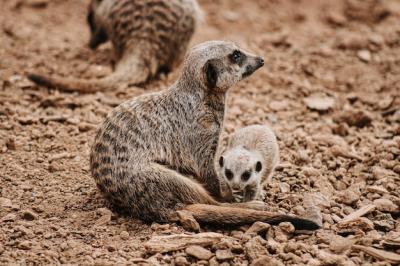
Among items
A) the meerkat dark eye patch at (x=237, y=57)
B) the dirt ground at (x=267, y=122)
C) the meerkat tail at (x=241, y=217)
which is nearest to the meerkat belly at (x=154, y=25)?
the dirt ground at (x=267, y=122)

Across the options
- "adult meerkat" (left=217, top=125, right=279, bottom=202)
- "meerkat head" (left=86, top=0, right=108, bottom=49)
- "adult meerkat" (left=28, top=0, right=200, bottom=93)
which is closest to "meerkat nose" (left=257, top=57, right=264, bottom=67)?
"adult meerkat" (left=217, top=125, right=279, bottom=202)

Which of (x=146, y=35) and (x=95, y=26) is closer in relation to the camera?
(x=146, y=35)

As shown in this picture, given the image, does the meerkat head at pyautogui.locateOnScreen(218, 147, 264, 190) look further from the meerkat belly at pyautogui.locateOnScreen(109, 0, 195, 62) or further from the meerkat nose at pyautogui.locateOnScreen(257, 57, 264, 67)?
the meerkat belly at pyautogui.locateOnScreen(109, 0, 195, 62)

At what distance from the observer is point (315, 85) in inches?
214

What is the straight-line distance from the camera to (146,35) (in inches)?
207

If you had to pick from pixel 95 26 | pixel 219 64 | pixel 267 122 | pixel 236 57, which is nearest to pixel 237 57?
pixel 236 57

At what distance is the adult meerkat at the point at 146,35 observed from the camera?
515 centimetres

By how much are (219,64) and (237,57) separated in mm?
147

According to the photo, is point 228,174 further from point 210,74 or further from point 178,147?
point 210,74

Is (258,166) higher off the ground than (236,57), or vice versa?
(236,57)

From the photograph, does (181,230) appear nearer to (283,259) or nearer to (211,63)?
(283,259)

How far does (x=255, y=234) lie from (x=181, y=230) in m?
0.40

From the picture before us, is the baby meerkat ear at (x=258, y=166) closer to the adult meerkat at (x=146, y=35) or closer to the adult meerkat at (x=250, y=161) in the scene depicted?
the adult meerkat at (x=250, y=161)

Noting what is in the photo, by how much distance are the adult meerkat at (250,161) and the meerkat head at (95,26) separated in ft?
8.21
